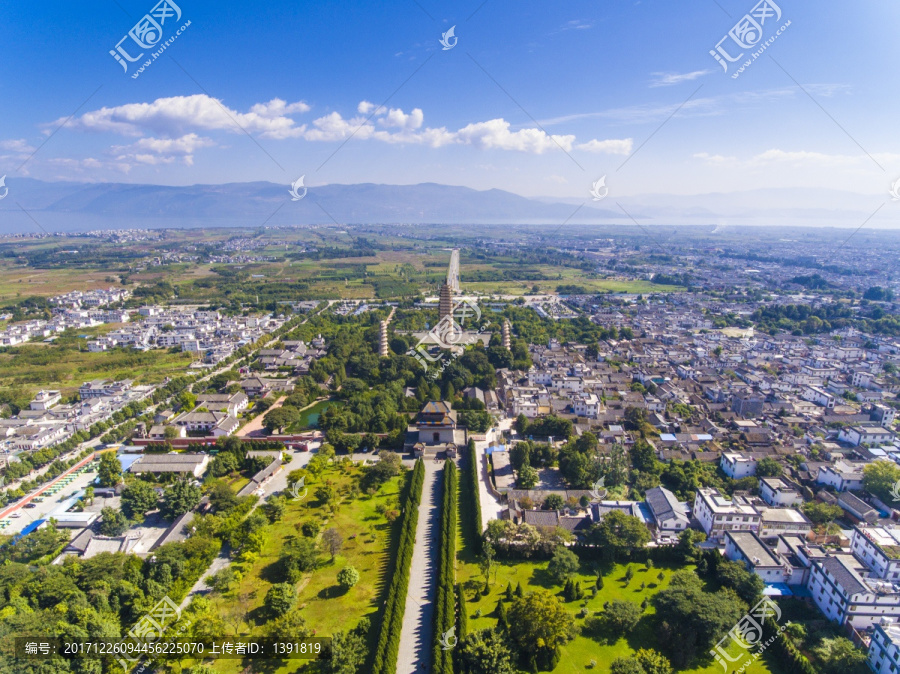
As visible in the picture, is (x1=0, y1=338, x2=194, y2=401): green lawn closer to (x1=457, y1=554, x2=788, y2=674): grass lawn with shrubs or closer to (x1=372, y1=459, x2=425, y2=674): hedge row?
(x1=372, y1=459, x2=425, y2=674): hedge row

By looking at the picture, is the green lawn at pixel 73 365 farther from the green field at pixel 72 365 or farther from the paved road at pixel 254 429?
the paved road at pixel 254 429

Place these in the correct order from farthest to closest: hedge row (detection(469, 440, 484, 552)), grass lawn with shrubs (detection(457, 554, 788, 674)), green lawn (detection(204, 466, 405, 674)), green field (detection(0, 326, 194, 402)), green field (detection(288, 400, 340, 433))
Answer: green field (detection(0, 326, 194, 402))
green field (detection(288, 400, 340, 433))
hedge row (detection(469, 440, 484, 552))
green lawn (detection(204, 466, 405, 674))
grass lawn with shrubs (detection(457, 554, 788, 674))

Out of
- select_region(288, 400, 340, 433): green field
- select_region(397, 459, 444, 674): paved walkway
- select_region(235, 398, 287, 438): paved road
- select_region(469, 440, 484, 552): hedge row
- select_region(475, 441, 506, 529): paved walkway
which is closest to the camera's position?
select_region(397, 459, 444, 674): paved walkway

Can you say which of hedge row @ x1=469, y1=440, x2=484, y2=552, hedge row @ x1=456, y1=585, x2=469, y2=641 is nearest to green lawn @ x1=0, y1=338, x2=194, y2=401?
hedge row @ x1=469, y1=440, x2=484, y2=552

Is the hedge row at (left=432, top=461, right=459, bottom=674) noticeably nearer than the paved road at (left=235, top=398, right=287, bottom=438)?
Yes

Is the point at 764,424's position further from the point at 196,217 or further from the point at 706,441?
the point at 196,217

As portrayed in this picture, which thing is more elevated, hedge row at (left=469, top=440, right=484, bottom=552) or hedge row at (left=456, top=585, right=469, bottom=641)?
hedge row at (left=469, top=440, right=484, bottom=552)

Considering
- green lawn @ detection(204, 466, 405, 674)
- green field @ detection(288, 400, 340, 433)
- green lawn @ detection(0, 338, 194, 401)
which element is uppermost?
green lawn @ detection(0, 338, 194, 401)
